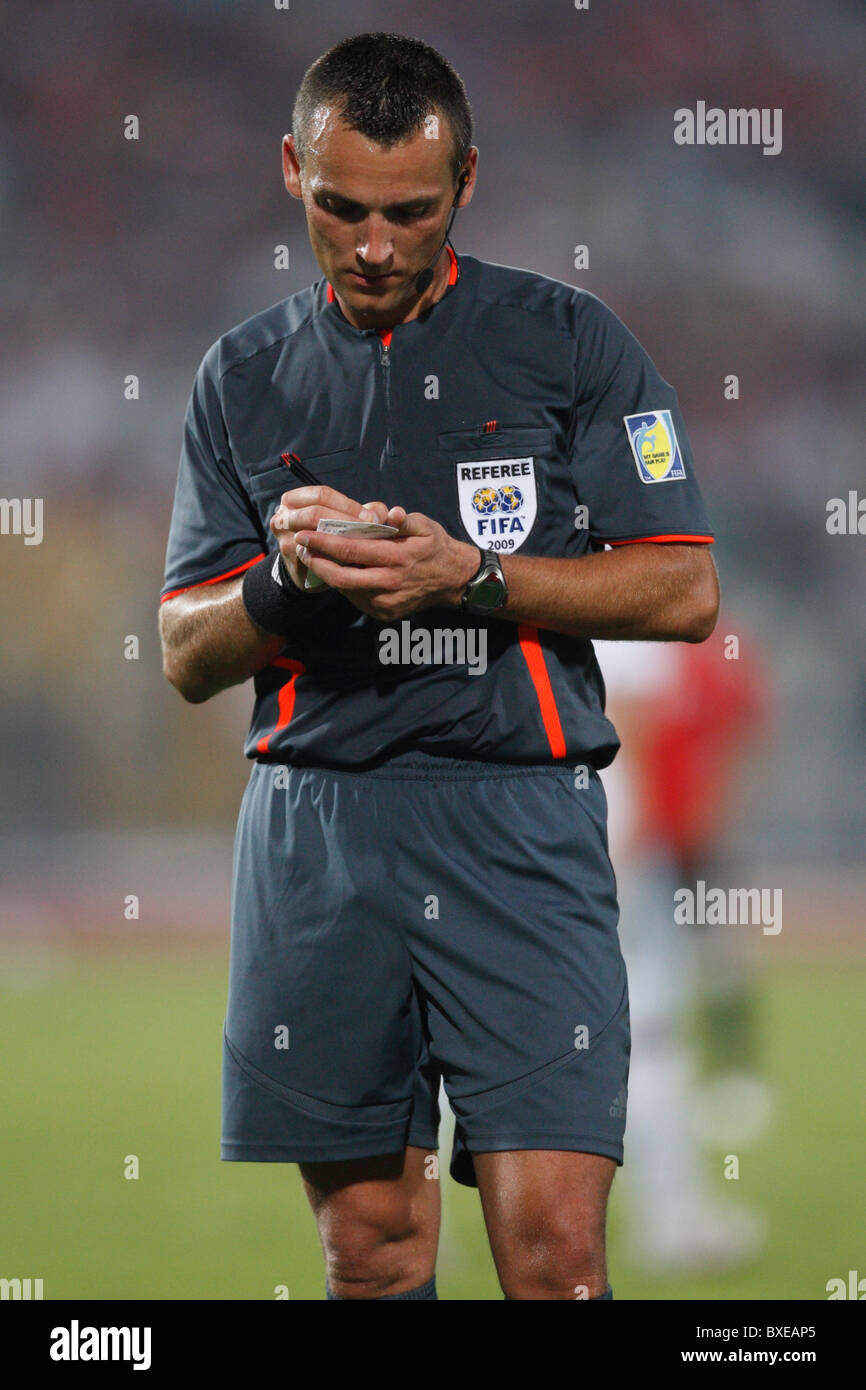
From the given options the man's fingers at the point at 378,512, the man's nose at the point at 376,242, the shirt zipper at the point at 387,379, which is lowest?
the man's fingers at the point at 378,512

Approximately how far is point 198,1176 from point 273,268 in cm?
875

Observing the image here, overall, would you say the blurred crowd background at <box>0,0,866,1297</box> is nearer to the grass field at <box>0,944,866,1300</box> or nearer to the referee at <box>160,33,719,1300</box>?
the grass field at <box>0,944,866,1300</box>

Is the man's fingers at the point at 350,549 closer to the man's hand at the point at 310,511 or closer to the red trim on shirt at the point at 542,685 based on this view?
the man's hand at the point at 310,511

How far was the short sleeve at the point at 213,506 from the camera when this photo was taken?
2271 mm

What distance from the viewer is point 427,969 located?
6.82 ft

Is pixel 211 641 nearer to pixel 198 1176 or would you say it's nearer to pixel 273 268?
pixel 198 1176

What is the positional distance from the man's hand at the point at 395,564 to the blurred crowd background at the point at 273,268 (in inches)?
380

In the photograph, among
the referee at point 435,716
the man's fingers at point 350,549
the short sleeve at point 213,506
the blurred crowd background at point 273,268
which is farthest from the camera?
the blurred crowd background at point 273,268

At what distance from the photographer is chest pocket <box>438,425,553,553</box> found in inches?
83.1

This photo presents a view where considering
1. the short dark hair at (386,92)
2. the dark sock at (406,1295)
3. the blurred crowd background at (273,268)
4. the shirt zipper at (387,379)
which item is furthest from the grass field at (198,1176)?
the blurred crowd background at (273,268)

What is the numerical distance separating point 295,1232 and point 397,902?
2.10 metres

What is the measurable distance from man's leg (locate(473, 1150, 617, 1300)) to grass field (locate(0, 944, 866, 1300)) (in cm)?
144

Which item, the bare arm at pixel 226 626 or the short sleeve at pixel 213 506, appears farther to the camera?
the short sleeve at pixel 213 506

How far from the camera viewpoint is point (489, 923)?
6.77ft
